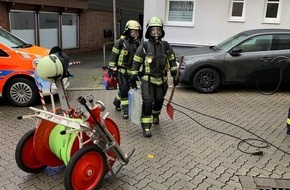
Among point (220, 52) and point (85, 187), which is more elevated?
point (220, 52)

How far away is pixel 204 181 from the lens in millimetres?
3975

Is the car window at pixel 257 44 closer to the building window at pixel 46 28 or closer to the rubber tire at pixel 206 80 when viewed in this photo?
the rubber tire at pixel 206 80

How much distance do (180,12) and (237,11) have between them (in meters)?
2.03

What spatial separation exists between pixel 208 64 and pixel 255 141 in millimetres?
3347

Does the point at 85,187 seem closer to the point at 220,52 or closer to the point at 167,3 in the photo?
the point at 220,52

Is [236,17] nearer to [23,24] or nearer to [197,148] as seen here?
[197,148]

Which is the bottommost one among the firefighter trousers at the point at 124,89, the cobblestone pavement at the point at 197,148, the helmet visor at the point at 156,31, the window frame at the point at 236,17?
the cobblestone pavement at the point at 197,148

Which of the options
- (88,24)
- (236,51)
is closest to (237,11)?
(236,51)

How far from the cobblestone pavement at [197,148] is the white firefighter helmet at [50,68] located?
1.34m

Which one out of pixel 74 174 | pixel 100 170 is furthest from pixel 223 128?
pixel 74 174

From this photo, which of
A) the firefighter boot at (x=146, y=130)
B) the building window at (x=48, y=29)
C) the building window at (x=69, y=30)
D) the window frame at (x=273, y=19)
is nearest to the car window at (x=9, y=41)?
the firefighter boot at (x=146, y=130)

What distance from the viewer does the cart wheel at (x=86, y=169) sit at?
10.9ft

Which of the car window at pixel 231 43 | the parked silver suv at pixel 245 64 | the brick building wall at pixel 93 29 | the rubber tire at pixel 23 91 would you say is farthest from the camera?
the brick building wall at pixel 93 29

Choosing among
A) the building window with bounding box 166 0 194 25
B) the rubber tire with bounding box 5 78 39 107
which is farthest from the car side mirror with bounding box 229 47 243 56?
the rubber tire with bounding box 5 78 39 107
